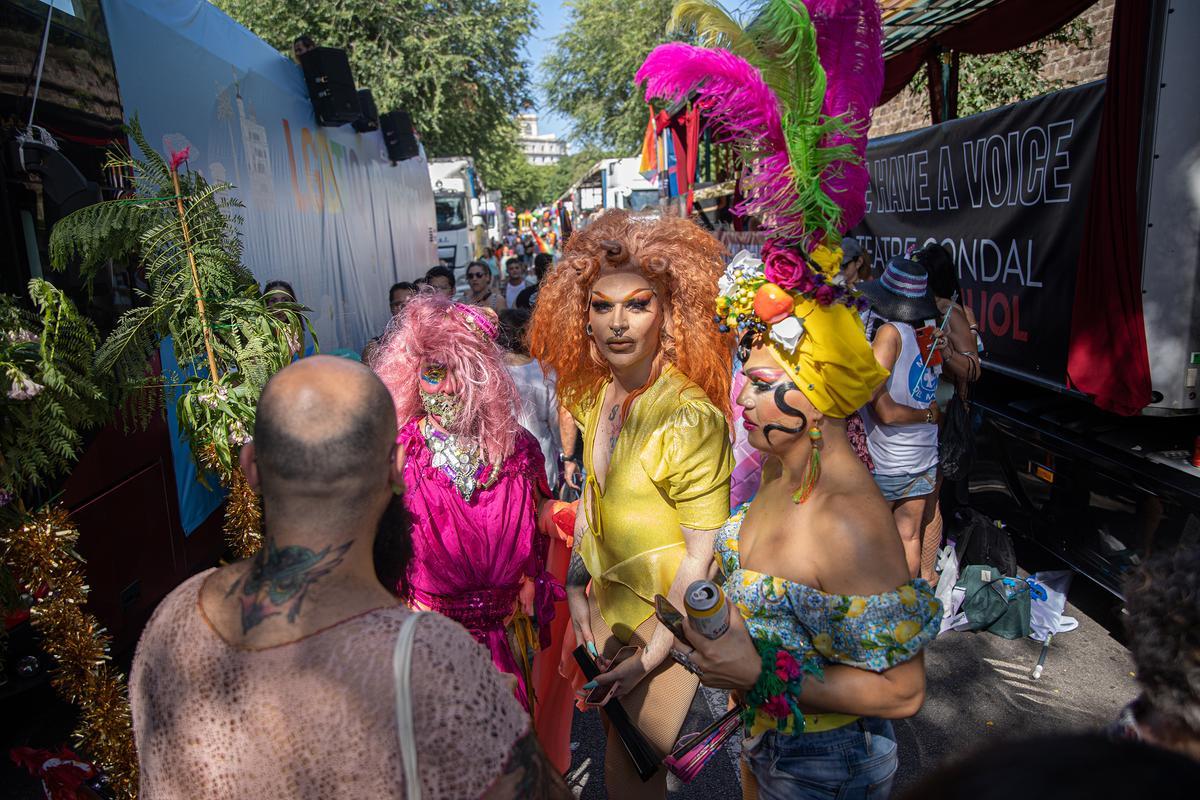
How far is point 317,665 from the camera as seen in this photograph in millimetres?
1202

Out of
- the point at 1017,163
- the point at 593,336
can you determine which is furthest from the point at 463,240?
the point at 593,336

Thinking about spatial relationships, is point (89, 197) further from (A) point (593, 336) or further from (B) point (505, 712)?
(B) point (505, 712)

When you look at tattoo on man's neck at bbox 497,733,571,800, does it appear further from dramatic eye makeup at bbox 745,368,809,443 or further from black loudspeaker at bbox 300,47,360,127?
black loudspeaker at bbox 300,47,360,127

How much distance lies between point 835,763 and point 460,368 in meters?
1.74

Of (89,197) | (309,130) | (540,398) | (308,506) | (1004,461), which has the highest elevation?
(309,130)

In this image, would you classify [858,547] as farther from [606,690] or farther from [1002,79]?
[1002,79]

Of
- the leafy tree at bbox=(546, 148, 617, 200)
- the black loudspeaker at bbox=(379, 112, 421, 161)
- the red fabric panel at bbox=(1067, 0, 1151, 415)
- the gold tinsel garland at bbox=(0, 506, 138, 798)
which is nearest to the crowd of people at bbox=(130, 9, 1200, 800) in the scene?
the red fabric panel at bbox=(1067, 0, 1151, 415)

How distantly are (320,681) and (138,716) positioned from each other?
0.41 meters

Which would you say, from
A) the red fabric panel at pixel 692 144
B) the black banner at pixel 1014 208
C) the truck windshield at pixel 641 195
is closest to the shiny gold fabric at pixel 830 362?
the black banner at pixel 1014 208

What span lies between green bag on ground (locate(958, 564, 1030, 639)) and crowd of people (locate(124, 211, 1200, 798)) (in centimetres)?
57

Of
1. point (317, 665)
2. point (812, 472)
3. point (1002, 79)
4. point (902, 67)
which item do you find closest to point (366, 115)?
point (902, 67)

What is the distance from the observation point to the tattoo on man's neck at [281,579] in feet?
4.13

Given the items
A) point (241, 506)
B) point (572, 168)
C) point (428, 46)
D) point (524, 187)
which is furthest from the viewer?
point (524, 187)

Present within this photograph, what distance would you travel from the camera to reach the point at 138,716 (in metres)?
1.35
